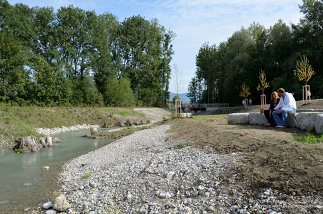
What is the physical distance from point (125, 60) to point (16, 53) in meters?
26.2

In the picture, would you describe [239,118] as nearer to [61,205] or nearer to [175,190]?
[175,190]

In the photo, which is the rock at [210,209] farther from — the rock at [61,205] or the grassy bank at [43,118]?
the grassy bank at [43,118]

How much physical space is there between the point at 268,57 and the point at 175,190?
44374 millimetres

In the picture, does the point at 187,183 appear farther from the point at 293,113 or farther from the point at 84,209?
the point at 293,113

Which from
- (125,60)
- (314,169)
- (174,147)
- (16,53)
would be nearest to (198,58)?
(125,60)

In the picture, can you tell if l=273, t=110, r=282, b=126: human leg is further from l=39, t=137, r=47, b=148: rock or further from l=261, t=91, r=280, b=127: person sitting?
l=39, t=137, r=47, b=148: rock

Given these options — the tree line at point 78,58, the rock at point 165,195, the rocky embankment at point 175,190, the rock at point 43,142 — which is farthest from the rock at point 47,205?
the tree line at point 78,58

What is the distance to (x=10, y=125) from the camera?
18.9 meters

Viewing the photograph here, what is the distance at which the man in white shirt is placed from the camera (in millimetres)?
10531

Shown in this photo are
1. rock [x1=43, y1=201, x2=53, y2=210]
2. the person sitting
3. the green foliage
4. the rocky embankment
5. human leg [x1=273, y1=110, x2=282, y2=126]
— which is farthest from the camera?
the green foliage

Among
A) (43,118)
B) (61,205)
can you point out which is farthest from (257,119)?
(43,118)

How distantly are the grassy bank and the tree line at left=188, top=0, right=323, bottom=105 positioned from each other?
2442 cm

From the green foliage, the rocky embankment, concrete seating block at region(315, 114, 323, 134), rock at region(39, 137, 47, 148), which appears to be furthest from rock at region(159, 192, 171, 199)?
the green foliage

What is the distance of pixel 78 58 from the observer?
43125 millimetres
